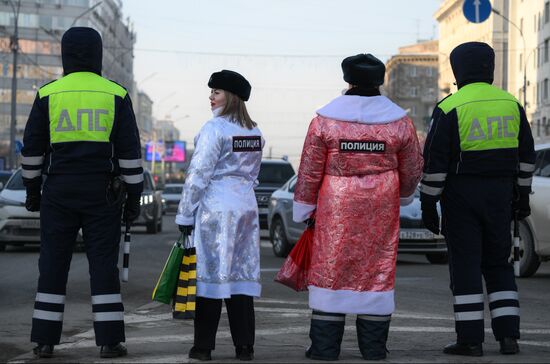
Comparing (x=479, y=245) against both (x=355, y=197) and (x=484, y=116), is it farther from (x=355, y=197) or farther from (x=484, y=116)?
(x=355, y=197)

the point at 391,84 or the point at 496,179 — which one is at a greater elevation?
the point at 391,84

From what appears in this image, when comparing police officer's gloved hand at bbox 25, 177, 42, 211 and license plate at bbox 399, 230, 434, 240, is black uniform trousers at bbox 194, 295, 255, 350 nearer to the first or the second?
police officer's gloved hand at bbox 25, 177, 42, 211

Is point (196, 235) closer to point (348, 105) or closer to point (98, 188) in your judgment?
point (98, 188)

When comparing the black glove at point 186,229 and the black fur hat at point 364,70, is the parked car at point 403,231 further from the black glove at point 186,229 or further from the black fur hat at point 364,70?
the black glove at point 186,229

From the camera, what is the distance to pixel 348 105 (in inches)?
323

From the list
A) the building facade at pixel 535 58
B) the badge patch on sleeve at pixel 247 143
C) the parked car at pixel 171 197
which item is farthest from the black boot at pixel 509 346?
the building facade at pixel 535 58

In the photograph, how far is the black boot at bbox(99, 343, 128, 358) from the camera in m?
7.90

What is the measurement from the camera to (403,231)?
19.2 m

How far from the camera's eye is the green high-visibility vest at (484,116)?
8469 millimetres

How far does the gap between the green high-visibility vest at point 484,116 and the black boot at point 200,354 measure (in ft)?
6.80

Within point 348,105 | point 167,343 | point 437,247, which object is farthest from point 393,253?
point 437,247

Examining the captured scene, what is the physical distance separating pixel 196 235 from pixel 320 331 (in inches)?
36.9

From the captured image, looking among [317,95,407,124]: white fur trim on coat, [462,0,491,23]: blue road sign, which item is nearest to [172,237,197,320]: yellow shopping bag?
[317,95,407,124]: white fur trim on coat

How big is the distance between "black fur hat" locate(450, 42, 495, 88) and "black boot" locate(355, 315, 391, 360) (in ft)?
5.56
